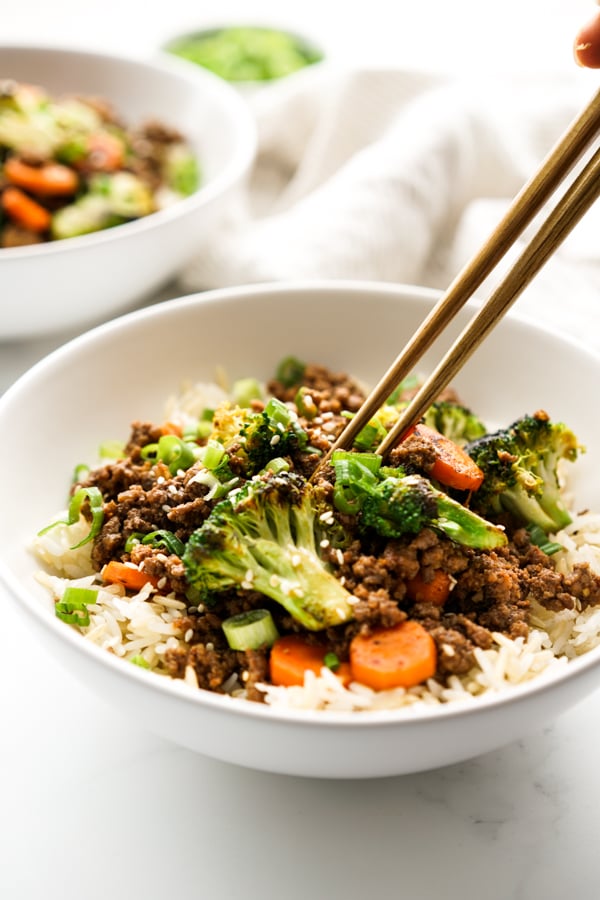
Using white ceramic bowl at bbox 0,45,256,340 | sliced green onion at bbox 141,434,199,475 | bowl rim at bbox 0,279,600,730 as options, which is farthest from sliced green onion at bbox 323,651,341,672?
white ceramic bowl at bbox 0,45,256,340

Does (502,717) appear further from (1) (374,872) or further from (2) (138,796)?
(2) (138,796)

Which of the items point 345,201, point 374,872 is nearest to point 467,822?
point 374,872

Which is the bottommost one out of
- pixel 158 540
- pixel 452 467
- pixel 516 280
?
pixel 158 540

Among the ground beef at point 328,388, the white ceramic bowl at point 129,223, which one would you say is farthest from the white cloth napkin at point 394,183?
the ground beef at point 328,388

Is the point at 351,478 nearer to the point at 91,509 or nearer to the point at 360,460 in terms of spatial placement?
the point at 360,460

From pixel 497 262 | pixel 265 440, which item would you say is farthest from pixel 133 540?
pixel 497 262

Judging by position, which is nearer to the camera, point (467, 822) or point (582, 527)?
point (467, 822)
